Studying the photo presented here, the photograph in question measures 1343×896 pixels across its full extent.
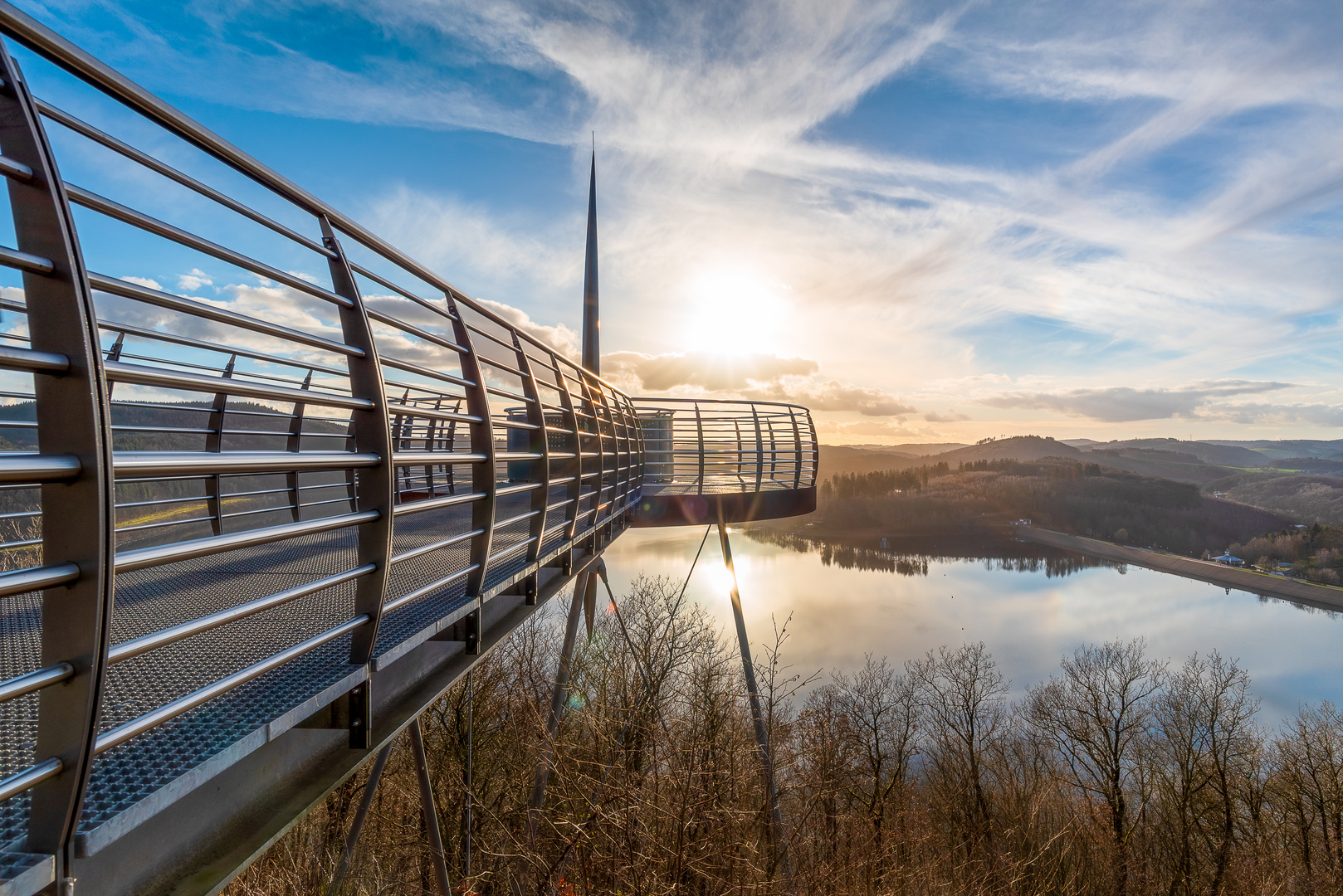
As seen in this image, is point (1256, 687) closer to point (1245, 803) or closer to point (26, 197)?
point (1245, 803)

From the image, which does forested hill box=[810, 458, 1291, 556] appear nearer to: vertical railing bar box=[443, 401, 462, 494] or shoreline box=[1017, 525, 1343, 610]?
shoreline box=[1017, 525, 1343, 610]

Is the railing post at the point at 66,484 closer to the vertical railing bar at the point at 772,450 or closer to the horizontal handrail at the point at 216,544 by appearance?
the horizontal handrail at the point at 216,544

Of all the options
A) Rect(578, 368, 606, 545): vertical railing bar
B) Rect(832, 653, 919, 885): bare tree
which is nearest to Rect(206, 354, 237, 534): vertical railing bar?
Rect(578, 368, 606, 545): vertical railing bar

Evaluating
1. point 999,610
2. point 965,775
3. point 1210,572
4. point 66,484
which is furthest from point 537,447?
point 1210,572

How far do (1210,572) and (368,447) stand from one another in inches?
4957

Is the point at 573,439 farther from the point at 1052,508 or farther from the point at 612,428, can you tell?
→ the point at 1052,508

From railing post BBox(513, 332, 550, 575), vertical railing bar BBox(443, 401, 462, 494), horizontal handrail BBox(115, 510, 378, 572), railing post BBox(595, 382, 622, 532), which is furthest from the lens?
vertical railing bar BBox(443, 401, 462, 494)

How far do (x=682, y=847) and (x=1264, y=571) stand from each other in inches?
4956

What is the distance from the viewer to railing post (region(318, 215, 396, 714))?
194cm

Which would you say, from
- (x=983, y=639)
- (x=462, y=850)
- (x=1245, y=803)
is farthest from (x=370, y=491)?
(x=983, y=639)

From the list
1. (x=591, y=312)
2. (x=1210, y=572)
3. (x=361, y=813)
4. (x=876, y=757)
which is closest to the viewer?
(x=361, y=813)

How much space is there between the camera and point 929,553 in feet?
353

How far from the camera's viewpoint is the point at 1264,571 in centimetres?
9412

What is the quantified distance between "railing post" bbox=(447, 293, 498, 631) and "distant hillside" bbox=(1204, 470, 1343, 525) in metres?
171
